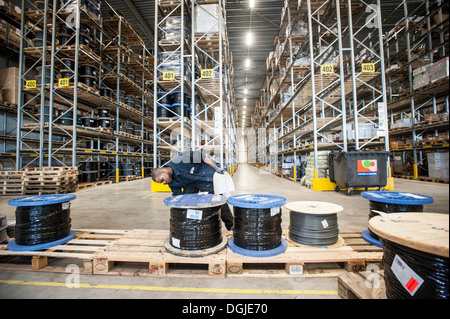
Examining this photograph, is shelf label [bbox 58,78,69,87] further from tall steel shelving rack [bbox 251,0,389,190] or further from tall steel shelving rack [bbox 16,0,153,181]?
tall steel shelving rack [bbox 251,0,389,190]

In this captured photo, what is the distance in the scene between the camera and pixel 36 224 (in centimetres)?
220

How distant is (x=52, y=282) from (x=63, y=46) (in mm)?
9163

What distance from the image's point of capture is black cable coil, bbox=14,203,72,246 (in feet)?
7.19

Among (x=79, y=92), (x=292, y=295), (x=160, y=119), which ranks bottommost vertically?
(x=292, y=295)

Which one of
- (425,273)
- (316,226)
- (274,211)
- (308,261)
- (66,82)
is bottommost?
(308,261)

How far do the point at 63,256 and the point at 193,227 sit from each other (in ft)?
4.48

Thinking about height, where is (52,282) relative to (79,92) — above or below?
below

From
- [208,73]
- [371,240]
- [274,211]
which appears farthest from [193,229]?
[208,73]

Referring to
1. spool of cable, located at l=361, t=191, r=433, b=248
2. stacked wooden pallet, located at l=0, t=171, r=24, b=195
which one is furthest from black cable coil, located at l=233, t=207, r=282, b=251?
stacked wooden pallet, located at l=0, t=171, r=24, b=195

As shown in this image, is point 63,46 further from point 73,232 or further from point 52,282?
point 52,282

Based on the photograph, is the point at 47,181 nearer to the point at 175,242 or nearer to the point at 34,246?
the point at 34,246
